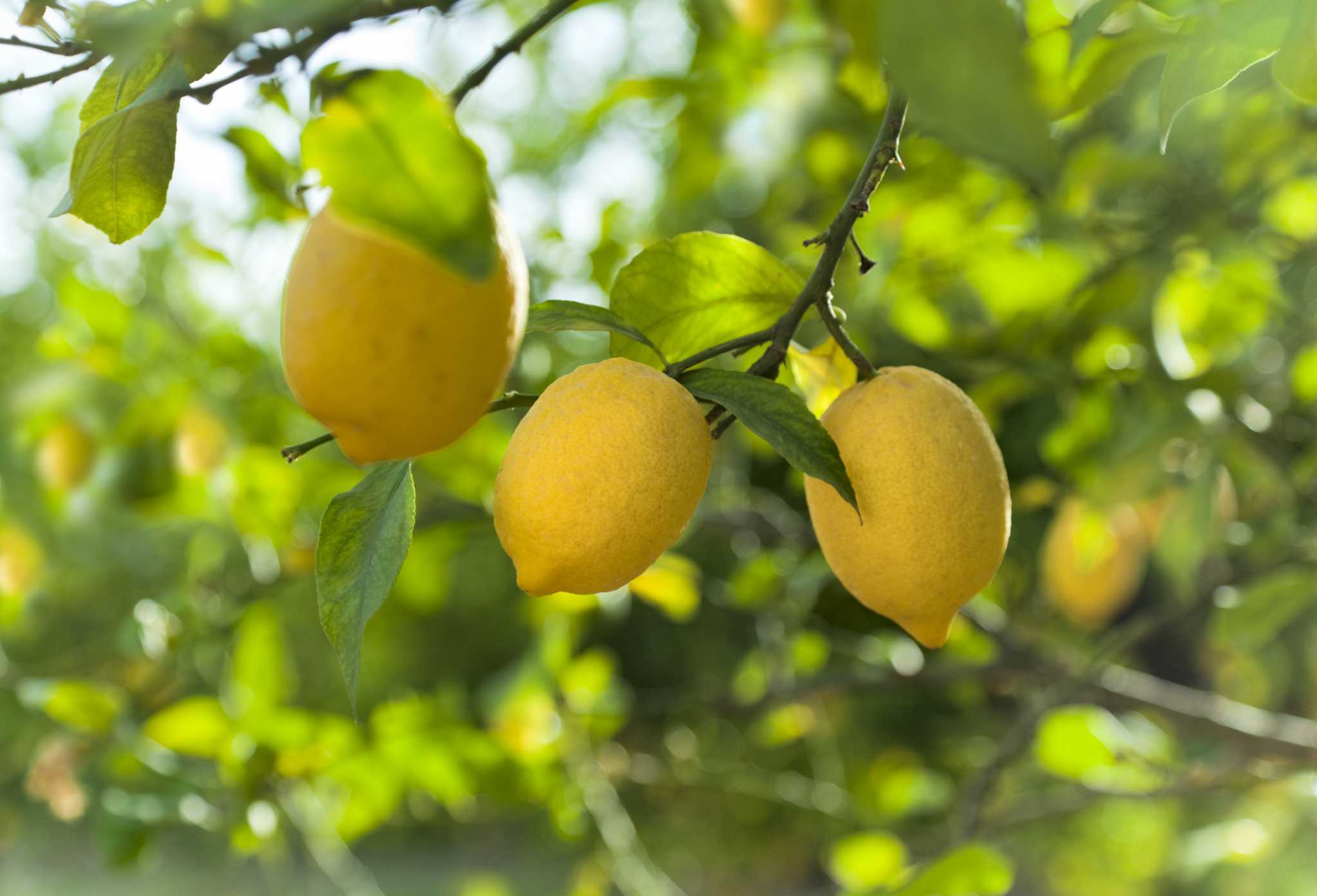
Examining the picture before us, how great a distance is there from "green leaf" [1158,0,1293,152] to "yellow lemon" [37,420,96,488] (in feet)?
3.82

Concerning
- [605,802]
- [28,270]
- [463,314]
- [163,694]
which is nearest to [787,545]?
[605,802]

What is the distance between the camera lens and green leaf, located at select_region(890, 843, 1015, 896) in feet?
1.57

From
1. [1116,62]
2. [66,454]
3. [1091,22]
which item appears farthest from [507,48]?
[66,454]

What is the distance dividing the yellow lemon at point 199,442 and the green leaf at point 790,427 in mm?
827

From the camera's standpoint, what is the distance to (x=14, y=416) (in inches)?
56.7

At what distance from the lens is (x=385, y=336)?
0.23 metres

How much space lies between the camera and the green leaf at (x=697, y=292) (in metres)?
0.36

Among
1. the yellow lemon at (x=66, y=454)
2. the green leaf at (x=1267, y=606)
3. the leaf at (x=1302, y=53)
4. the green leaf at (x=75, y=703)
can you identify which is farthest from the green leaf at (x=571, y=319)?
the yellow lemon at (x=66, y=454)

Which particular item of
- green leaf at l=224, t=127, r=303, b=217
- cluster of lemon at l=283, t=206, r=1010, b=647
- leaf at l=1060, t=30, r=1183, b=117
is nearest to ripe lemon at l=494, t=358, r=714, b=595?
cluster of lemon at l=283, t=206, r=1010, b=647

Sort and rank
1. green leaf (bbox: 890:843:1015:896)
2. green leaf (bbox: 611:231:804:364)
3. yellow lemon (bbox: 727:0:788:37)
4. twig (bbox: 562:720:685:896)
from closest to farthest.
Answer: green leaf (bbox: 611:231:804:364), green leaf (bbox: 890:843:1015:896), yellow lemon (bbox: 727:0:788:37), twig (bbox: 562:720:685:896)

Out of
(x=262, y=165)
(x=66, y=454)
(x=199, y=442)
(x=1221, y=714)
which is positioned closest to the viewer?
(x=262, y=165)

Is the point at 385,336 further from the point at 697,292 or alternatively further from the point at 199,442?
the point at 199,442

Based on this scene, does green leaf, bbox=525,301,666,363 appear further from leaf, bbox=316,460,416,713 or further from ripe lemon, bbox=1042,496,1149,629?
ripe lemon, bbox=1042,496,1149,629

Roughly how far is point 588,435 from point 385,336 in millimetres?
79
